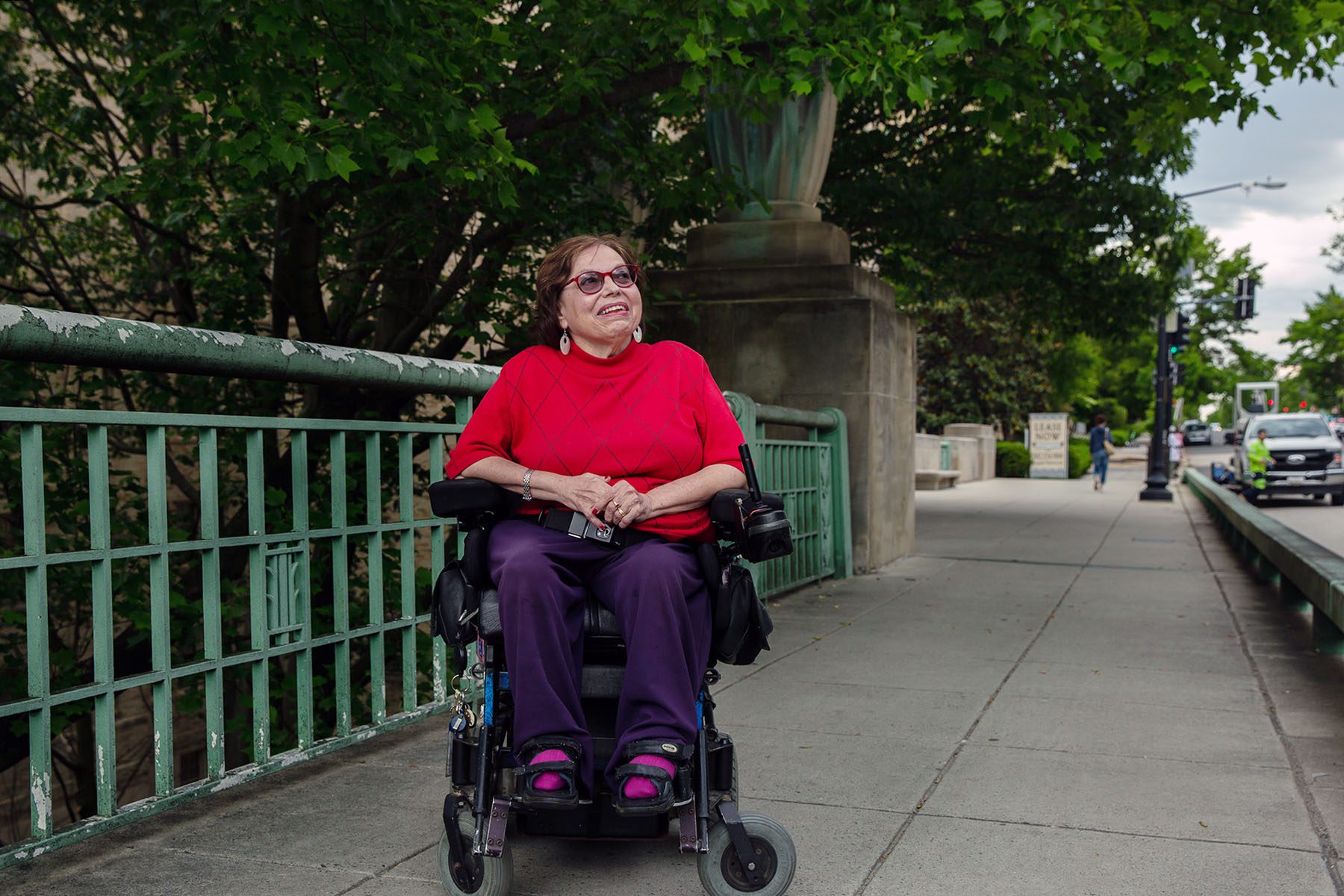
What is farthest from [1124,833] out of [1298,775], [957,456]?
[957,456]

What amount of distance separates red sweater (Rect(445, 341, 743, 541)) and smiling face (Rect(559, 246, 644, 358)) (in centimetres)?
7

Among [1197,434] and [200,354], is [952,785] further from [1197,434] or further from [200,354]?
[1197,434]

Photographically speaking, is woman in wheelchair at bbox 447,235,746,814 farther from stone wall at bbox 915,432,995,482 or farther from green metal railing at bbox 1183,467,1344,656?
stone wall at bbox 915,432,995,482

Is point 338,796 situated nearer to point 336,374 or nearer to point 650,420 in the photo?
point 336,374

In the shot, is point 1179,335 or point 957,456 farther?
point 957,456

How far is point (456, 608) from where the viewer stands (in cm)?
284

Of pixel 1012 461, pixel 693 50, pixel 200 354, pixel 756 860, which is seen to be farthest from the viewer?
pixel 1012 461

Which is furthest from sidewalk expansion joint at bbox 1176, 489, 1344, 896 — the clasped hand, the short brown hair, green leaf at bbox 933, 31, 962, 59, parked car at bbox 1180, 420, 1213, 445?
parked car at bbox 1180, 420, 1213, 445

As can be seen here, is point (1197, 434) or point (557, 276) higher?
point (557, 276)

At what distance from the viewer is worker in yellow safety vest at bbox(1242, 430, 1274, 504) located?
2356cm

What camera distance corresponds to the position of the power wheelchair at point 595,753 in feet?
8.97

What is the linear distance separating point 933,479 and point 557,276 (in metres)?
24.4

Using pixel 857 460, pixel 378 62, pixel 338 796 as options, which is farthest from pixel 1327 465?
pixel 338 796

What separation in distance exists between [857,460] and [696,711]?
23.3ft
